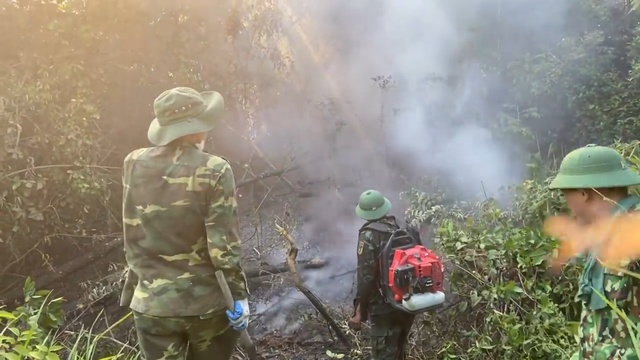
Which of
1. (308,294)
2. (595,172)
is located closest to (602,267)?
(595,172)

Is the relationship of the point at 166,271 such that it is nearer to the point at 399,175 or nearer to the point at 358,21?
the point at 399,175

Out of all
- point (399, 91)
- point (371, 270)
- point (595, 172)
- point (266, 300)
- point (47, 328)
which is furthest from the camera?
point (399, 91)

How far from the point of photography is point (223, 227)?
2496mm

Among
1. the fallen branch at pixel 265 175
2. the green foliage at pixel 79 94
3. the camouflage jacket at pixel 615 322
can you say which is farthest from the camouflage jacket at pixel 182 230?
the fallen branch at pixel 265 175

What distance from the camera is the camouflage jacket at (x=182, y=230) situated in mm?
2502

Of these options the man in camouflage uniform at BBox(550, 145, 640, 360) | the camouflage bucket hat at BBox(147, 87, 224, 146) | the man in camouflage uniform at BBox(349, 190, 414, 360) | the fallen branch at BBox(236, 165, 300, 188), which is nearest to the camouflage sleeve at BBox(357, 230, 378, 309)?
the man in camouflage uniform at BBox(349, 190, 414, 360)

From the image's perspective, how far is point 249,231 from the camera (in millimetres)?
6328

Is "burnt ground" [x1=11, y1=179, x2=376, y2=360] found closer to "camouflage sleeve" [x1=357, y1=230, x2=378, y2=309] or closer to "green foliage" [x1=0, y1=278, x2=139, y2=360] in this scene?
"green foliage" [x1=0, y1=278, x2=139, y2=360]

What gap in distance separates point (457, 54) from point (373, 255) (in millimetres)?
6173

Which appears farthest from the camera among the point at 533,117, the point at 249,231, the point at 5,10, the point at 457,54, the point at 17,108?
the point at 457,54

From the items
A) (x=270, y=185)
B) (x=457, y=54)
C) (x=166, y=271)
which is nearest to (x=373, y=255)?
(x=166, y=271)

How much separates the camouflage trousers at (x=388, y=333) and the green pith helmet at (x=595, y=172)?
6.39 ft

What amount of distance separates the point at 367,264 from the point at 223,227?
1.34m

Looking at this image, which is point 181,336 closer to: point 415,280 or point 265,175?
point 415,280
